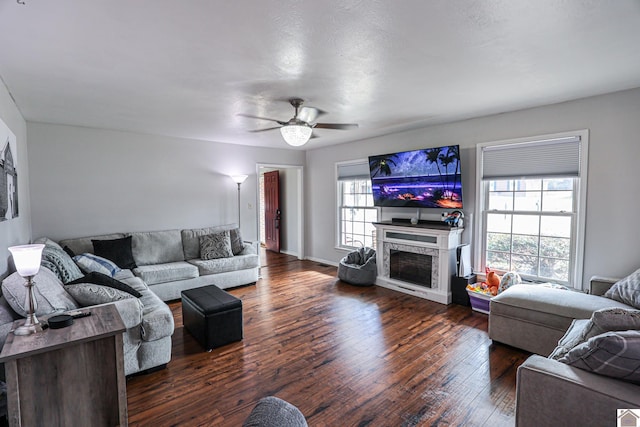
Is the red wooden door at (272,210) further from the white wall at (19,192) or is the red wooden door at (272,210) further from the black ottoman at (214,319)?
the white wall at (19,192)

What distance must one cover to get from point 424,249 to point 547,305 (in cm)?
175

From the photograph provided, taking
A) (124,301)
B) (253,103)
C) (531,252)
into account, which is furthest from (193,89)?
(531,252)

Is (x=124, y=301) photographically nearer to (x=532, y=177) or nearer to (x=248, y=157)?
(x=248, y=157)

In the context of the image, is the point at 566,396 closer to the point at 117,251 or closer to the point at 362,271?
the point at 362,271

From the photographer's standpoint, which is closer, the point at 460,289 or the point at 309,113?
the point at 309,113

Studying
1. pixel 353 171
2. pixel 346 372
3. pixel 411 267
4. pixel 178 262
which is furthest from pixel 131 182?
pixel 411 267

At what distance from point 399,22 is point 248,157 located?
462 centimetres

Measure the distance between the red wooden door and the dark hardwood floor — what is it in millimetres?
3882

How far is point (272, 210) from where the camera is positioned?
798 cm

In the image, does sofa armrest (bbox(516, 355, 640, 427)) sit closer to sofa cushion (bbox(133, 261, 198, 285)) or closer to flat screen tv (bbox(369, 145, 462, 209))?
flat screen tv (bbox(369, 145, 462, 209))

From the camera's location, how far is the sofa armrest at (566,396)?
1.41 meters

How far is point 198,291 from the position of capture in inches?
136

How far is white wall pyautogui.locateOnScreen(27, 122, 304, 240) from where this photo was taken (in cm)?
418

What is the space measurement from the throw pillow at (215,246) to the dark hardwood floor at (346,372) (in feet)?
4.23
